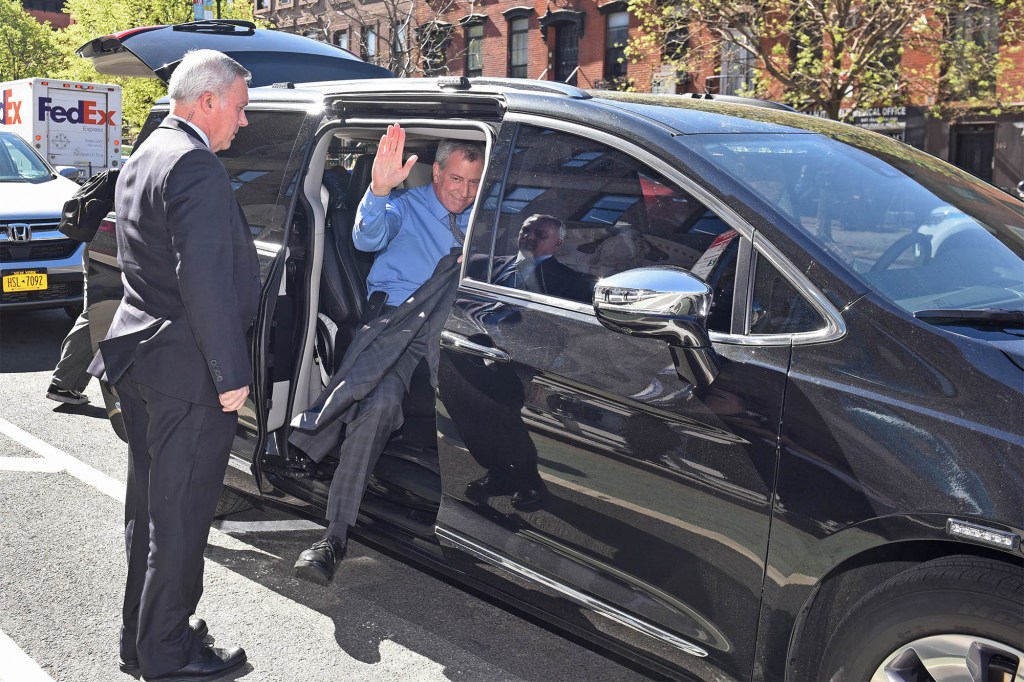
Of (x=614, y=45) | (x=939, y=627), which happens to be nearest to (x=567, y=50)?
(x=614, y=45)

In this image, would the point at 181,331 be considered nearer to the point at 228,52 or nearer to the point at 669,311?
the point at 669,311

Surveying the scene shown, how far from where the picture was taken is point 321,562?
3.69 metres

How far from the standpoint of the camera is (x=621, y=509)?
2.80 m

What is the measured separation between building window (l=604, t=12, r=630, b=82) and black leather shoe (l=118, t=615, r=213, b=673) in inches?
1254

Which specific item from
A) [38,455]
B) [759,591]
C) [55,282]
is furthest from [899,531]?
[55,282]

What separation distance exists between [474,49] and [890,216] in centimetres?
3758

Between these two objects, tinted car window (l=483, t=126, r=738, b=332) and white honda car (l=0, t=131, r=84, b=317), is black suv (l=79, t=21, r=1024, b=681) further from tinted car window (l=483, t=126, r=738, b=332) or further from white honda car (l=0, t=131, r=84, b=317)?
white honda car (l=0, t=131, r=84, b=317)

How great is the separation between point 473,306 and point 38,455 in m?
3.64

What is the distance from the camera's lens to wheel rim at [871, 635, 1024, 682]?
85.0 inches

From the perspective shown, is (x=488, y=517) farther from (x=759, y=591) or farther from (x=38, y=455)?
(x=38, y=455)

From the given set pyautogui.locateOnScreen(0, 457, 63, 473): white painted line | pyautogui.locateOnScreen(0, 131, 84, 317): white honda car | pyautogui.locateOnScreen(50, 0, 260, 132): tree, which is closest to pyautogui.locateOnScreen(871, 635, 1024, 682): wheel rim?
pyautogui.locateOnScreen(0, 457, 63, 473): white painted line

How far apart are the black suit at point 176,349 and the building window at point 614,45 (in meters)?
31.9

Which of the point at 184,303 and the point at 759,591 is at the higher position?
the point at 184,303

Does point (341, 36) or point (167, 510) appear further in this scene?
point (341, 36)
